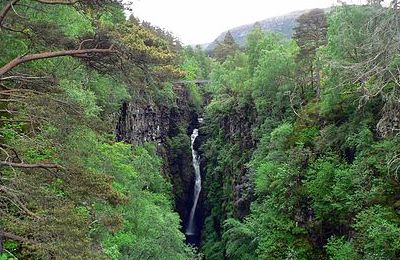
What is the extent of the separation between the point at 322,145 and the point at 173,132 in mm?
30235

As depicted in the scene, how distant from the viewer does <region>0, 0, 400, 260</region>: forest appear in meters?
8.59

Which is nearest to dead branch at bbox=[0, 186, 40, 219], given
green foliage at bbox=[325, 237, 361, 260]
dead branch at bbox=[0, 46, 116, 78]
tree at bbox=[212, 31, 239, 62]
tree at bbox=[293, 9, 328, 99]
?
dead branch at bbox=[0, 46, 116, 78]

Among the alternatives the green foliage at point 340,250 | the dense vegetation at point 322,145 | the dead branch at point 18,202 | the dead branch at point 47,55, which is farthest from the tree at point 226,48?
the dead branch at point 18,202

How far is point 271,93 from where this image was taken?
31016 mm

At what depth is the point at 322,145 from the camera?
69.9ft

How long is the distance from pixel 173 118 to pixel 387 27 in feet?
140

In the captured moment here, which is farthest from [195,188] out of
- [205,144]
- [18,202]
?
[18,202]

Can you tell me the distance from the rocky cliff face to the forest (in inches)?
9.2

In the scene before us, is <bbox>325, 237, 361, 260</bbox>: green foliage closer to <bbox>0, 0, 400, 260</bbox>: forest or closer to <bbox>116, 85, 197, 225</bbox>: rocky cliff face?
<bbox>0, 0, 400, 260</bbox>: forest

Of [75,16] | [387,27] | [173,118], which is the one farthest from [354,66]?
[173,118]

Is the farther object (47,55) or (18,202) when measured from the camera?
(47,55)

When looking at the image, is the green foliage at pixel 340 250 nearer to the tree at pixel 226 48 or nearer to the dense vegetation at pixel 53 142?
the dense vegetation at pixel 53 142

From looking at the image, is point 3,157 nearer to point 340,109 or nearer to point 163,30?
point 340,109

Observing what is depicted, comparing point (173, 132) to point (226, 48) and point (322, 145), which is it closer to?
point (226, 48)
